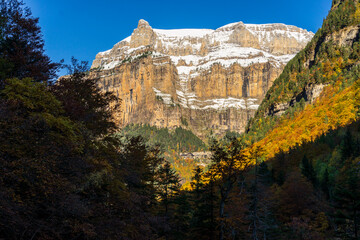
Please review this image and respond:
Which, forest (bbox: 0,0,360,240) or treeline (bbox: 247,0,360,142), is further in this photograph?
treeline (bbox: 247,0,360,142)

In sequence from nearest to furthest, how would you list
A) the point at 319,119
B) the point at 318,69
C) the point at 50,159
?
the point at 50,159 → the point at 319,119 → the point at 318,69

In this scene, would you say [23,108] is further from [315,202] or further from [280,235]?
[315,202]

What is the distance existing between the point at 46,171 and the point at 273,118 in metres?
123

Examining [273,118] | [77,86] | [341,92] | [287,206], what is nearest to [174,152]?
[273,118]

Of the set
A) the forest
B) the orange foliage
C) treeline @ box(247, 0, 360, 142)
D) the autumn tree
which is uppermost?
treeline @ box(247, 0, 360, 142)

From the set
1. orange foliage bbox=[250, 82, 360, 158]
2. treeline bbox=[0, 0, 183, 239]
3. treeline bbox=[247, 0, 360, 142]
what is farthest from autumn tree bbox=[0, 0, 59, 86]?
treeline bbox=[247, 0, 360, 142]

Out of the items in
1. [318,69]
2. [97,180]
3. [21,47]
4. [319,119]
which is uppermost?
[318,69]

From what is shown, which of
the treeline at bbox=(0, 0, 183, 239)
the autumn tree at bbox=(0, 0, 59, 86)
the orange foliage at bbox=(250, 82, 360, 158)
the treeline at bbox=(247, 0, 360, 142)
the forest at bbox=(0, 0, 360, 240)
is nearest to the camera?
the treeline at bbox=(0, 0, 183, 239)

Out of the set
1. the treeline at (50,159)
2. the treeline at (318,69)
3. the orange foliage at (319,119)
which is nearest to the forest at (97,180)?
the treeline at (50,159)

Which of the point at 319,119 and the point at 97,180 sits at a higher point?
the point at 319,119

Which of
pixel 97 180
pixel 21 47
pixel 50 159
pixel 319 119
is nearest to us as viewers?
pixel 50 159

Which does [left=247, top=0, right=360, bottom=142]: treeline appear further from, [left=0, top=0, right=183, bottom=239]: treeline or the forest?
[left=0, top=0, right=183, bottom=239]: treeline

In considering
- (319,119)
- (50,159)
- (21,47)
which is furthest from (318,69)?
(50,159)

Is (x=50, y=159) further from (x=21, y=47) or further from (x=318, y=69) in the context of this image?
(x=318, y=69)
